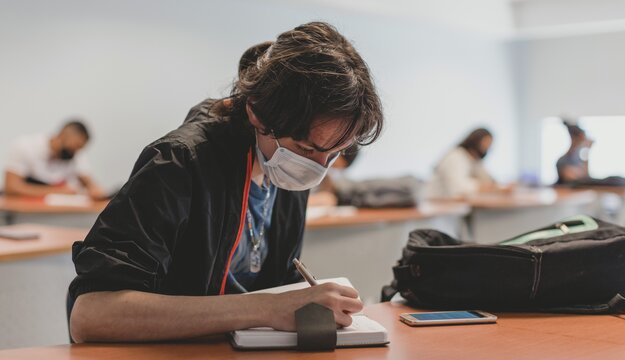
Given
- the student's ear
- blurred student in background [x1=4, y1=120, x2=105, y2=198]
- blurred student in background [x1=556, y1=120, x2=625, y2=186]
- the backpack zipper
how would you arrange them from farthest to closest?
1. blurred student in background [x1=556, y1=120, x2=625, y2=186]
2. blurred student in background [x1=4, y1=120, x2=105, y2=198]
3. the backpack zipper
4. the student's ear

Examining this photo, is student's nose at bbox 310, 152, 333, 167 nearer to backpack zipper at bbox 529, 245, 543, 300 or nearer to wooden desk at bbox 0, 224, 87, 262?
backpack zipper at bbox 529, 245, 543, 300

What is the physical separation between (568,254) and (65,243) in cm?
197

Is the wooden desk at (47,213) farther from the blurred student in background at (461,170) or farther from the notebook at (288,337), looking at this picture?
the notebook at (288,337)

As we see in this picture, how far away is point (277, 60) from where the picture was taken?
151 centimetres

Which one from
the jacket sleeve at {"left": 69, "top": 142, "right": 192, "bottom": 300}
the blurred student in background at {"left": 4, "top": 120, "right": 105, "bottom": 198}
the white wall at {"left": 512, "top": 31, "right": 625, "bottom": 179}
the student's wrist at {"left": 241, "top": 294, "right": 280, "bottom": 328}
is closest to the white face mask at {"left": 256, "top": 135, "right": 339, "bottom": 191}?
the jacket sleeve at {"left": 69, "top": 142, "right": 192, "bottom": 300}

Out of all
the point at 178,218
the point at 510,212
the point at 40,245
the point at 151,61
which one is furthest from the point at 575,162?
the point at 178,218

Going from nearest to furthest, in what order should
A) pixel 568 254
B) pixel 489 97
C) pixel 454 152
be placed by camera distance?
pixel 568 254
pixel 454 152
pixel 489 97

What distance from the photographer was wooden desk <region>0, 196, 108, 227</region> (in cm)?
434

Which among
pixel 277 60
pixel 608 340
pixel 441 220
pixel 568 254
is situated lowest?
pixel 441 220

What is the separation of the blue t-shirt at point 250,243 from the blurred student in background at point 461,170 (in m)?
4.20

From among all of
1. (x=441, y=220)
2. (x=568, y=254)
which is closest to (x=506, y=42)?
(x=441, y=220)

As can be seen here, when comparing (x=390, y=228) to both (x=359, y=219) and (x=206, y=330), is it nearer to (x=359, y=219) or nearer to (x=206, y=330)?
(x=359, y=219)

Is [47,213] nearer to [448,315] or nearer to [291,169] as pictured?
[291,169]

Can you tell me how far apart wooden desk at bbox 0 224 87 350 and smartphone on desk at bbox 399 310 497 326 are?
166cm
